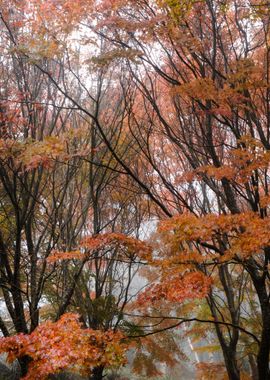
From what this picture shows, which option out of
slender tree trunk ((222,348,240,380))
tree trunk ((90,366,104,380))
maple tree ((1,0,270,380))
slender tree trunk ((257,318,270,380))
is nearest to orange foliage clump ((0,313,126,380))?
maple tree ((1,0,270,380))

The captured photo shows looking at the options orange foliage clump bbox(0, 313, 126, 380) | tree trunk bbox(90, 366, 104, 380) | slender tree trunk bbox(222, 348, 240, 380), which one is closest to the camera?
orange foliage clump bbox(0, 313, 126, 380)

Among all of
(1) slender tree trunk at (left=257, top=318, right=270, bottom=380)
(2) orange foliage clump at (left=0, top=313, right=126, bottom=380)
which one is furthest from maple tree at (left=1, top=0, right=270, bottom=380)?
(2) orange foliage clump at (left=0, top=313, right=126, bottom=380)

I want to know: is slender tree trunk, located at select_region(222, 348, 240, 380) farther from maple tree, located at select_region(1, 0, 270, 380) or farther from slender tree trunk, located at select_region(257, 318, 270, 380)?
slender tree trunk, located at select_region(257, 318, 270, 380)

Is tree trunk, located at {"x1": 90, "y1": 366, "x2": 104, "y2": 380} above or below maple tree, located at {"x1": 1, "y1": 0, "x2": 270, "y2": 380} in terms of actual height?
below

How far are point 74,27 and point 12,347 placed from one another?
13.8 ft

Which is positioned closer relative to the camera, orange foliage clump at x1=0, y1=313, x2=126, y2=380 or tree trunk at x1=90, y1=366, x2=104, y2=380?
Answer: orange foliage clump at x1=0, y1=313, x2=126, y2=380

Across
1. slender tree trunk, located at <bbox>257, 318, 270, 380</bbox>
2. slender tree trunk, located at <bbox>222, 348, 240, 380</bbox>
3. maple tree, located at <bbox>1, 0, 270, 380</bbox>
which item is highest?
maple tree, located at <bbox>1, 0, 270, 380</bbox>

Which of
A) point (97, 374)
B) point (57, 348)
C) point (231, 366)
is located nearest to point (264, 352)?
point (231, 366)

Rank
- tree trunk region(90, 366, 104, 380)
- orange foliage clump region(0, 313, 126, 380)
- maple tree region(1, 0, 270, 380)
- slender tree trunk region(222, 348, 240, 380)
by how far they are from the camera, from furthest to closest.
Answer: tree trunk region(90, 366, 104, 380)
slender tree trunk region(222, 348, 240, 380)
maple tree region(1, 0, 270, 380)
orange foliage clump region(0, 313, 126, 380)

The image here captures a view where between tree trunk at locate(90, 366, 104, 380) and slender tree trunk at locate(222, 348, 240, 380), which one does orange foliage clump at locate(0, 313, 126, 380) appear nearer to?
tree trunk at locate(90, 366, 104, 380)

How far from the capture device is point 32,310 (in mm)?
5430

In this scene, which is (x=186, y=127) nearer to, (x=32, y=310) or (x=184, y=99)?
(x=184, y=99)

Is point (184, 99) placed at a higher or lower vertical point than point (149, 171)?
higher

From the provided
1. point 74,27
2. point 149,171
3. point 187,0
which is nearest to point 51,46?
point 74,27
